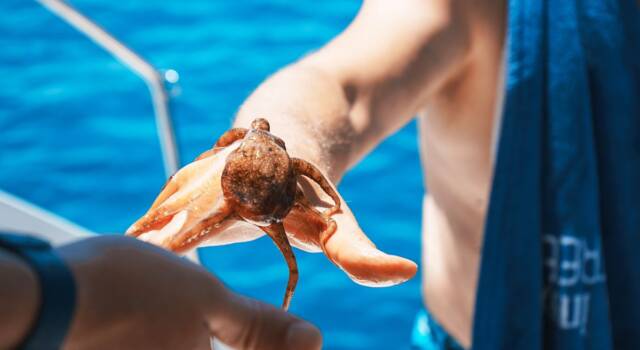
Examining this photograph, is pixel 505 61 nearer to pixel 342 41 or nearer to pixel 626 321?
pixel 342 41

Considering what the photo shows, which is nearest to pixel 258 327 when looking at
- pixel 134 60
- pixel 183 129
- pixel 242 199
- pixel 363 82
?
pixel 242 199

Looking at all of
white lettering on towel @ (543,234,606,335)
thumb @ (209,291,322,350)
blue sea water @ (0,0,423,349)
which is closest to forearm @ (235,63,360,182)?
thumb @ (209,291,322,350)

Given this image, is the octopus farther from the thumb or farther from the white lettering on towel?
the white lettering on towel

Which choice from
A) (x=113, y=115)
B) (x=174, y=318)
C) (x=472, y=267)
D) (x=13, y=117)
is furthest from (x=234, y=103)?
→ (x=174, y=318)

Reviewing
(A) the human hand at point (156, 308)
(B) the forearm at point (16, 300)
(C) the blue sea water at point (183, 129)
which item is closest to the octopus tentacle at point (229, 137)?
(A) the human hand at point (156, 308)

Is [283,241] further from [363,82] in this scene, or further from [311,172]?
[363,82]

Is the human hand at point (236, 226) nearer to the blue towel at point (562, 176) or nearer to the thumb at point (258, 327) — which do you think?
the thumb at point (258, 327)
